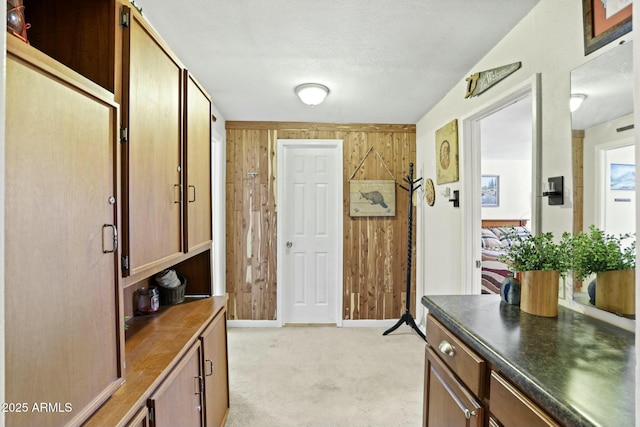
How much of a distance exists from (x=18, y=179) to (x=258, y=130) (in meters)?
3.08

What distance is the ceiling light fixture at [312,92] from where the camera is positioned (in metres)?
2.50

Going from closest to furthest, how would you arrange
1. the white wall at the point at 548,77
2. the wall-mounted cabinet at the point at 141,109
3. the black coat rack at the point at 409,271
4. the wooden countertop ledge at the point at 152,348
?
the wooden countertop ledge at the point at 152,348 → the wall-mounted cabinet at the point at 141,109 → the white wall at the point at 548,77 → the black coat rack at the point at 409,271

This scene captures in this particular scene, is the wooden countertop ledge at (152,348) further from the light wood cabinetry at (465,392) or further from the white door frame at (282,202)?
the white door frame at (282,202)

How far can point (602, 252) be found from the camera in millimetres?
1167

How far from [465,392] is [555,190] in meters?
1.01

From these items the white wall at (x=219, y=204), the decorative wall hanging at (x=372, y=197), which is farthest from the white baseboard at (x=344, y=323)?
the decorative wall hanging at (x=372, y=197)

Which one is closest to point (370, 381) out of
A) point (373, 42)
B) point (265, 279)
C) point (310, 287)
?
point (310, 287)

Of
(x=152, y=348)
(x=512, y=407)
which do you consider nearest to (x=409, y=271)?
(x=512, y=407)

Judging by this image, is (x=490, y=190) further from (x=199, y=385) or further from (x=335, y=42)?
(x=199, y=385)

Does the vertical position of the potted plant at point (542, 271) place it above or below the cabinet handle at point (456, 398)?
above

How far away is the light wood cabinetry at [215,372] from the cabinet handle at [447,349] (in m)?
1.09

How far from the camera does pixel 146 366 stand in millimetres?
1118

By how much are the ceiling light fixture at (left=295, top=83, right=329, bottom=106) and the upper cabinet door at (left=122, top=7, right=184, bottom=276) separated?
1164 mm

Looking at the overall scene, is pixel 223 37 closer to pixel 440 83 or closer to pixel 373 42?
pixel 373 42
